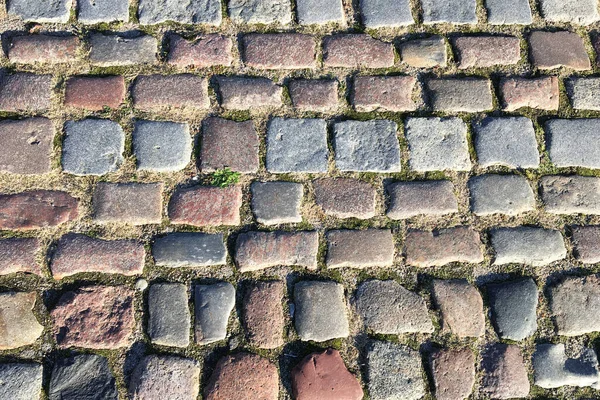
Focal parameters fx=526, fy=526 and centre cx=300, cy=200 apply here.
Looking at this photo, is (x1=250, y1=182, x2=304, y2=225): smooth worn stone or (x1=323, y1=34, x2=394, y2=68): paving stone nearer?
(x1=250, y1=182, x2=304, y2=225): smooth worn stone

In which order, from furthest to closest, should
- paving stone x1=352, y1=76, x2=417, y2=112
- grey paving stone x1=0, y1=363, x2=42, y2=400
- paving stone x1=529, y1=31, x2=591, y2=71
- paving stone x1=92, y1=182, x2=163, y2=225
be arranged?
paving stone x1=529, y1=31, x2=591, y2=71
paving stone x1=352, y1=76, x2=417, y2=112
paving stone x1=92, y1=182, x2=163, y2=225
grey paving stone x1=0, y1=363, x2=42, y2=400

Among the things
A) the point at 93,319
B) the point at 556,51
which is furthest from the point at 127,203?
the point at 556,51

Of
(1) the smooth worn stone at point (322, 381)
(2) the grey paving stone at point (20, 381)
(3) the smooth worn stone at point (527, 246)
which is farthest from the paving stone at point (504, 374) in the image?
(2) the grey paving stone at point (20, 381)

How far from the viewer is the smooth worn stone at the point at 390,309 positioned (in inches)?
86.4

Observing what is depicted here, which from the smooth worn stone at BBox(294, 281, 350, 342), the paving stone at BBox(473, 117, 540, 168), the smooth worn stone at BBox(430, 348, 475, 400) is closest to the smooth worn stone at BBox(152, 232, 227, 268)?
the smooth worn stone at BBox(294, 281, 350, 342)

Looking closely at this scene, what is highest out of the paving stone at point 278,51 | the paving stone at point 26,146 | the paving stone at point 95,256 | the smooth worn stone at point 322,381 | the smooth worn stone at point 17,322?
the paving stone at point 278,51

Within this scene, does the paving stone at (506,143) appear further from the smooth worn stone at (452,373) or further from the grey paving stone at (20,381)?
the grey paving stone at (20,381)

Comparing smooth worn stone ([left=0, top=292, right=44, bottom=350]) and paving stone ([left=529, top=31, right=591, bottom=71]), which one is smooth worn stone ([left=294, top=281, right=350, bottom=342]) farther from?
paving stone ([left=529, top=31, right=591, bottom=71])

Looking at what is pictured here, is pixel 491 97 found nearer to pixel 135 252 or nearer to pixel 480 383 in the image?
pixel 480 383

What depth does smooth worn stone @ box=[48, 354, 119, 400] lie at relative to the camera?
6.71 feet

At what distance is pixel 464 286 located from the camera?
89.0 inches

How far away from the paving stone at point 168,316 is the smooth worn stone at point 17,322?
442mm

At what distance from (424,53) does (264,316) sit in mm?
1466

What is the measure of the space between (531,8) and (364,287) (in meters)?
1.70
